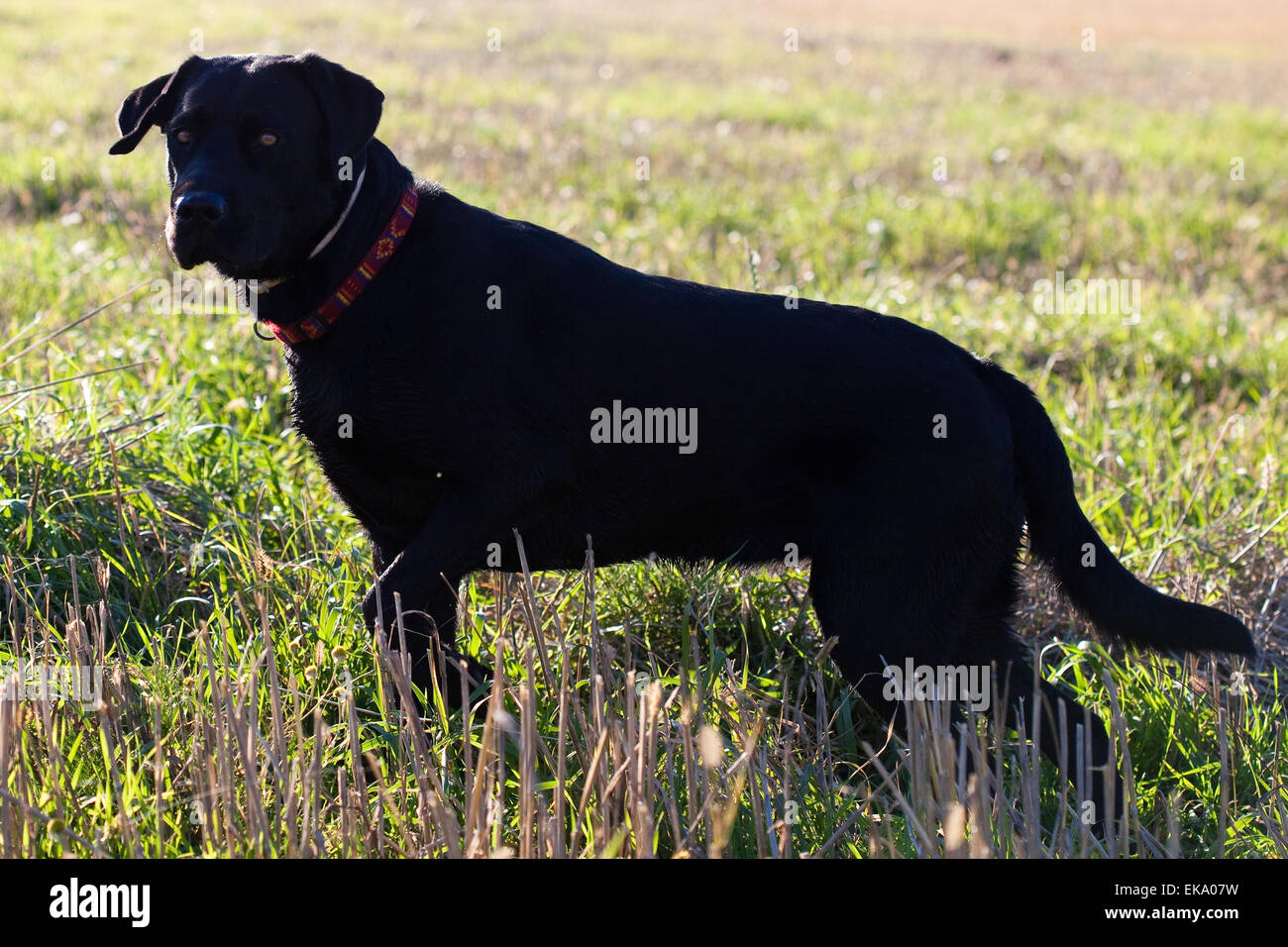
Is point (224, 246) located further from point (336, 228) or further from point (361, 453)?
point (361, 453)

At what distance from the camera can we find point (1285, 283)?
345 inches

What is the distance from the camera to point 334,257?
290cm

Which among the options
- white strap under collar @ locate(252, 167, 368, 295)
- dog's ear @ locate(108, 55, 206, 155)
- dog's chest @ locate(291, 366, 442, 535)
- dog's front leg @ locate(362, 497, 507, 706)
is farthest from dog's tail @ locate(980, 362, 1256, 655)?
dog's ear @ locate(108, 55, 206, 155)

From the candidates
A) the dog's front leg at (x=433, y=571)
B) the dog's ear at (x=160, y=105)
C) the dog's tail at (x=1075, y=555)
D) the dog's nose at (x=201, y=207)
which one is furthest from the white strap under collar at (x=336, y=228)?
the dog's tail at (x=1075, y=555)

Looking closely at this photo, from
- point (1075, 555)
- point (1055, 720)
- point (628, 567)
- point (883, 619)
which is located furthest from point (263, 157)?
point (1055, 720)

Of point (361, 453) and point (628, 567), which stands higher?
point (361, 453)

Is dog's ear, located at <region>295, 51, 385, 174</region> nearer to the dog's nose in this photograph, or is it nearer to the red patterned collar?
the red patterned collar

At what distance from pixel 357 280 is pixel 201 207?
0.35 metres

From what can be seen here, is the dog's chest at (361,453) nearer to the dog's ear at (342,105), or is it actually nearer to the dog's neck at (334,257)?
the dog's neck at (334,257)

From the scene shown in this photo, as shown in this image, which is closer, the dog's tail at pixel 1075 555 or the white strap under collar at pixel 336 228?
the white strap under collar at pixel 336 228

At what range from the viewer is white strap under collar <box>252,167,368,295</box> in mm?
2908

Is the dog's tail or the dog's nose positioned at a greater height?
the dog's nose

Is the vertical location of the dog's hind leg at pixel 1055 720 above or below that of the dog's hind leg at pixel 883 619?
below

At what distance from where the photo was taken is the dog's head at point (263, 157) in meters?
2.78
